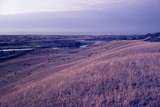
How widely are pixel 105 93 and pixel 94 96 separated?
1.79 ft

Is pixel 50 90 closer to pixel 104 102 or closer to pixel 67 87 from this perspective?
pixel 67 87

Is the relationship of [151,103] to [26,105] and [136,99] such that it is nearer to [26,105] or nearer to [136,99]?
[136,99]

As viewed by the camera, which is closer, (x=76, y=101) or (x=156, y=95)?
(x=156, y=95)

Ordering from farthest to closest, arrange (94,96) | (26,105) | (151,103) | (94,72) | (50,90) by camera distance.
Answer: (94,72), (50,90), (26,105), (94,96), (151,103)

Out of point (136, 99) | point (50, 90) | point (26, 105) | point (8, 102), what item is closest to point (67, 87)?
point (50, 90)

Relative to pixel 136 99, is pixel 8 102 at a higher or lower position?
lower

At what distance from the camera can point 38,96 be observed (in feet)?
58.3

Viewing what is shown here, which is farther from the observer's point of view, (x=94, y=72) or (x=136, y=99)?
(x=94, y=72)

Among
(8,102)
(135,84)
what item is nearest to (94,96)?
(135,84)

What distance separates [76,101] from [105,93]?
143 centimetres

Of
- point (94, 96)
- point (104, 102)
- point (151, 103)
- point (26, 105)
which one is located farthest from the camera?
point (26, 105)

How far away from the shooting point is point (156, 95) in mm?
13875

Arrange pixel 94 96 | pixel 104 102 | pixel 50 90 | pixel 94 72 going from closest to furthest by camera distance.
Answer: pixel 104 102
pixel 94 96
pixel 50 90
pixel 94 72

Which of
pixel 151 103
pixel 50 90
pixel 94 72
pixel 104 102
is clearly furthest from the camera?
pixel 94 72
